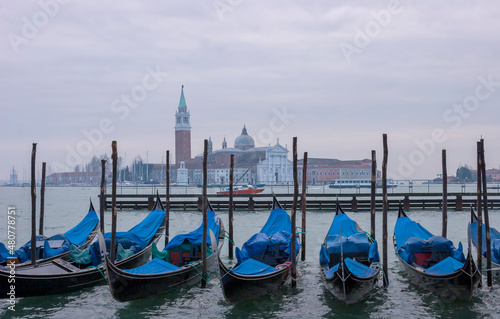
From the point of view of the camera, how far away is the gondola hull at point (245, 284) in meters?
7.91

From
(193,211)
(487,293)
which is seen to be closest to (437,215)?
(193,211)

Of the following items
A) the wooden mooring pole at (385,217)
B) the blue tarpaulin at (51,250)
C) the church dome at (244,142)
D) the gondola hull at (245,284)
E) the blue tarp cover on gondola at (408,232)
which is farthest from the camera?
the church dome at (244,142)

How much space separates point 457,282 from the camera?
26.0 ft

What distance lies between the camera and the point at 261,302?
8.29m

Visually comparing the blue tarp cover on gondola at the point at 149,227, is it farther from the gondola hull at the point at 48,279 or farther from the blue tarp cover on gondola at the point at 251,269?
the blue tarp cover on gondola at the point at 251,269

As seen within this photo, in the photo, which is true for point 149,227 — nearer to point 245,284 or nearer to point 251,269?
point 251,269

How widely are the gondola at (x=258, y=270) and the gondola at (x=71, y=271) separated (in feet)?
7.04

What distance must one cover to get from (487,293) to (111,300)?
18.0ft

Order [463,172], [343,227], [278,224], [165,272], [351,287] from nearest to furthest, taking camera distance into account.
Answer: [351,287] < [165,272] < [343,227] < [278,224] < [463,172]

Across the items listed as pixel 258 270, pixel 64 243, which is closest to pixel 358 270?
pixel 258 270

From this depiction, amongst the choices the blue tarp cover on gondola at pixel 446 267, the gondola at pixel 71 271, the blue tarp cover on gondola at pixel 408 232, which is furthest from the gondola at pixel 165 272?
the blue tarp cover on gondola at pixel 408 232

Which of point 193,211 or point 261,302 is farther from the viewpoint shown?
point 193,211

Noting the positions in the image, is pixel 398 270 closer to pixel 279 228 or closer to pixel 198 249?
→ pixel 279 228

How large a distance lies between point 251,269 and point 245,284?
1.19ft
